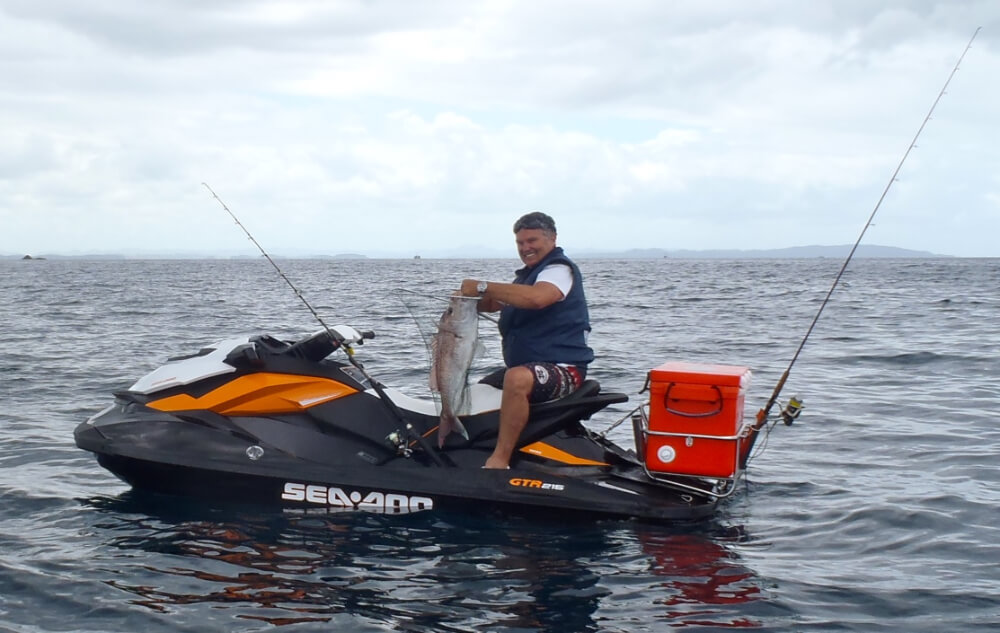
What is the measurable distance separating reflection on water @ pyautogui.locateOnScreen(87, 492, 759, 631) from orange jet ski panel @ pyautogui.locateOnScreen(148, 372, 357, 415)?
644 mm

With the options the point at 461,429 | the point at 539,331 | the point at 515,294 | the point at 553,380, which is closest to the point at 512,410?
the point at 553,380

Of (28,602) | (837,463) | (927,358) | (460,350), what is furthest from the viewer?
(927,358)

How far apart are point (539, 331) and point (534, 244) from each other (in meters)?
0.55

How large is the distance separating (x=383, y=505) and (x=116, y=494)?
2.06 meters

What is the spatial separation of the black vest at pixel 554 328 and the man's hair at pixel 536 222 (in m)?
0.16

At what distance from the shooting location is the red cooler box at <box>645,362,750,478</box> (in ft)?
19.6

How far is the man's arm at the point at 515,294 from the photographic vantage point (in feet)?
19.6

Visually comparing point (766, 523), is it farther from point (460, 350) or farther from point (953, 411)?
point (953, 411)

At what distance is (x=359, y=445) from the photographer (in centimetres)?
655

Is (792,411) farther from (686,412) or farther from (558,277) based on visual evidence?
(558,277)

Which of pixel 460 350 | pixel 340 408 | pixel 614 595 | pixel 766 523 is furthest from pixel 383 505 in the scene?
pixel 766 523

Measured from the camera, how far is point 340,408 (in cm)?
659

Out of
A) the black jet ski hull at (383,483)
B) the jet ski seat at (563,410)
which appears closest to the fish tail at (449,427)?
the black jet ski hull at (383,483)

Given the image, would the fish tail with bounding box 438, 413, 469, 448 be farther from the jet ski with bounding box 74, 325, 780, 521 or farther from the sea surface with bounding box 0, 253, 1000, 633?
the sea surface with bounding box 0, 253, 1000, 633
